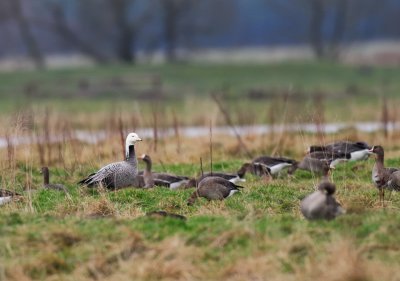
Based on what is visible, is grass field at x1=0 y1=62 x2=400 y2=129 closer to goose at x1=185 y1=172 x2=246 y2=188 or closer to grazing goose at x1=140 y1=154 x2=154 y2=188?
grazing goose at x1=140 y1=154 x2=154 y2=188

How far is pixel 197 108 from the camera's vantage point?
3441 centimetres

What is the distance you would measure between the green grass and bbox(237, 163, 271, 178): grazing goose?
3576mm

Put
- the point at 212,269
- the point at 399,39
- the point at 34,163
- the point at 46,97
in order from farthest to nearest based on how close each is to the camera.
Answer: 1. the point at 399,39
2. the point at 46,97
3. the point at 34,163
4. the point at 212,269

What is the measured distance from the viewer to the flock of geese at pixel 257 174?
37.2ft

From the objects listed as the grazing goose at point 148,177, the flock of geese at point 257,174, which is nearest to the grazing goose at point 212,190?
the flock of geese at point 257,174

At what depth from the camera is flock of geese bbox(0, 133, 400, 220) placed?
37.2 feet

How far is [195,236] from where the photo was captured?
424 inches

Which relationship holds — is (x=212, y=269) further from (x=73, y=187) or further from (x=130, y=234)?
(x=73, y=187)

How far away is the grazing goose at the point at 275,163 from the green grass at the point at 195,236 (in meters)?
3.85

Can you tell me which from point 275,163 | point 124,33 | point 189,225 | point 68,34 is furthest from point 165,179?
point 68,34

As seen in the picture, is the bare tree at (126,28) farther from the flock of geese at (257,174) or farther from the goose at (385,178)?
the goose at (385,178)

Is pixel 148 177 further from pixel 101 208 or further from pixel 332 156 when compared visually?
pixel 332 156

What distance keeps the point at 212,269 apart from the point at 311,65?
46.8 meters

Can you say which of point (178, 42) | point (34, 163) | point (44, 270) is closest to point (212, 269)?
point (44, 270)
